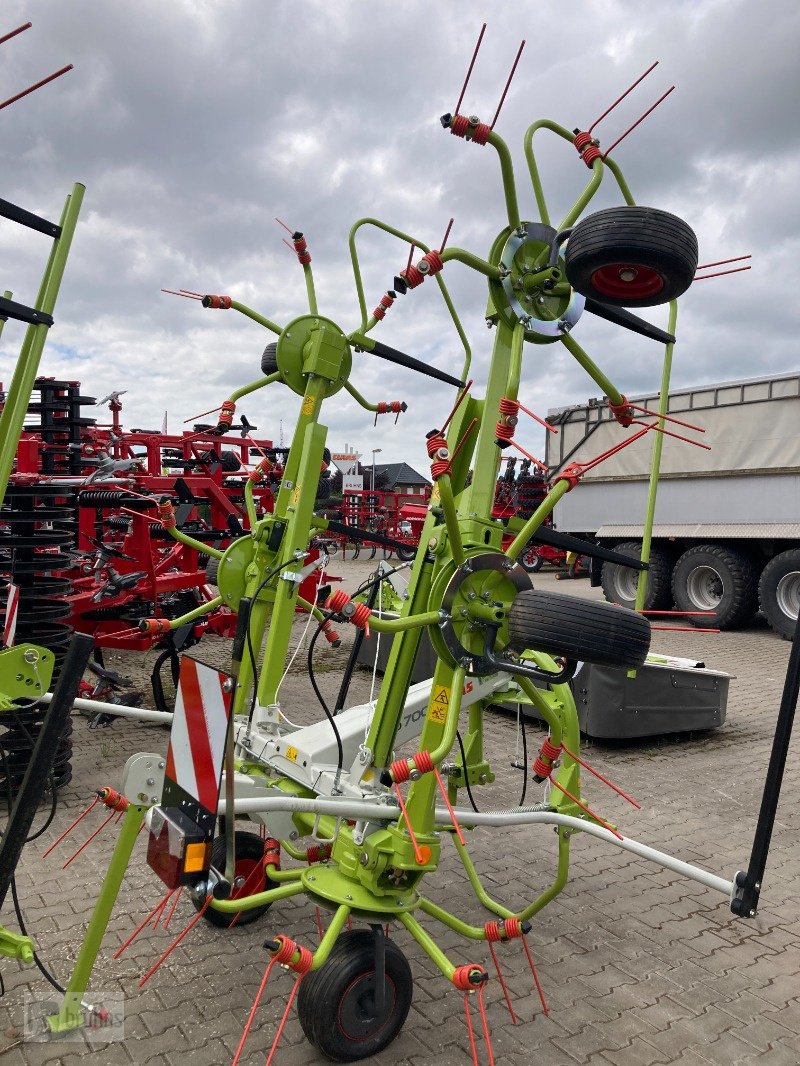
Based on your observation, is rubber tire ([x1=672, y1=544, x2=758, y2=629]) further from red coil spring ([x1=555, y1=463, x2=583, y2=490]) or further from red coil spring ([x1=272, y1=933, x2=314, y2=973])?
red coil spring ([x1=272, y1=933, x2=314, y2=973])

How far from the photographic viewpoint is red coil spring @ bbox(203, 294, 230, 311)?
14.0ft

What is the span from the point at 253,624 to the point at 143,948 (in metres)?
1.57

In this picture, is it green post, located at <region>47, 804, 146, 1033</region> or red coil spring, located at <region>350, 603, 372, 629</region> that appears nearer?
green post, located at <region>47, 804, 146, 1033</region>

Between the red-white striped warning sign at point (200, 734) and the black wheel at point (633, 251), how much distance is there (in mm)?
1580

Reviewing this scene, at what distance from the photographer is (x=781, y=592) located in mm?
10383

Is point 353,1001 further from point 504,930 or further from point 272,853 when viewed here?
point 272,853

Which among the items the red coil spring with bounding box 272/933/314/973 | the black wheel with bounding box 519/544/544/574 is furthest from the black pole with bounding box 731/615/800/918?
the black wheel with bounding box 519/544/544/574

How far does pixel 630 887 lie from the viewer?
3.82 m

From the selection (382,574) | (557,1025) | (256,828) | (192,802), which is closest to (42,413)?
(256,828)

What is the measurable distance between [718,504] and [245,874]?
9.50 metres

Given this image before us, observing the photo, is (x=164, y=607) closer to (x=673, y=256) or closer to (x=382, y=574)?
(x=382, y=574)

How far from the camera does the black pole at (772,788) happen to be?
2.18m

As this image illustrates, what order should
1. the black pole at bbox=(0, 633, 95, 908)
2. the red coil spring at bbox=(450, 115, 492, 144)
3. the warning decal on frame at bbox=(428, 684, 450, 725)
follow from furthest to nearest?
the warning decal on frame at bbox=(428, 684, 450, 725)
the red coil spring at bbox=(450, 115, 492, 144)
the black pole at bbox=(0, 633, 95, 908)

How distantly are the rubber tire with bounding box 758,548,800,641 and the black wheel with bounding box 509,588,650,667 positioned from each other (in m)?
8.87
